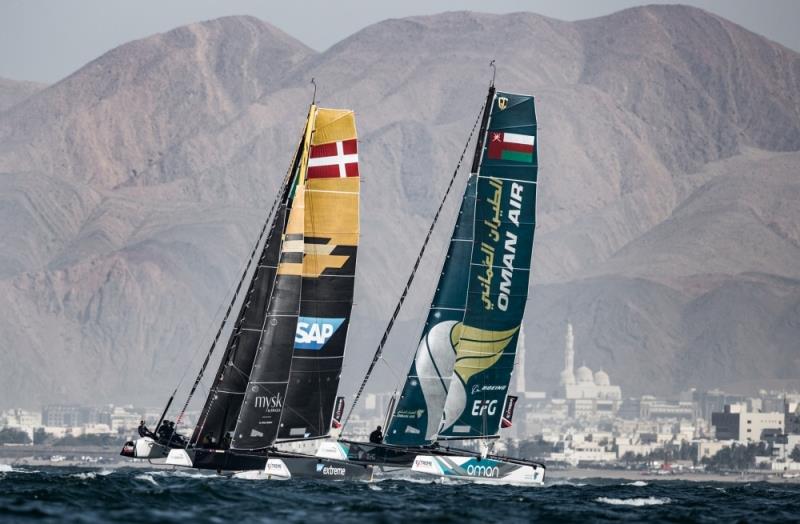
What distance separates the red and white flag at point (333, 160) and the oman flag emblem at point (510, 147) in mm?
6189

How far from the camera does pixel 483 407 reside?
75188mm

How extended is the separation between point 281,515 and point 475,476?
22.5m

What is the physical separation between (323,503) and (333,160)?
1689cm

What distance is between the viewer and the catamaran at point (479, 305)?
2894 inches

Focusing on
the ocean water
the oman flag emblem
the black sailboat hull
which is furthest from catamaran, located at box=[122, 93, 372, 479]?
the oman flag emblem

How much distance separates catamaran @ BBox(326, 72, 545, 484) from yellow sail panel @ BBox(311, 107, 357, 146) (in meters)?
5.68

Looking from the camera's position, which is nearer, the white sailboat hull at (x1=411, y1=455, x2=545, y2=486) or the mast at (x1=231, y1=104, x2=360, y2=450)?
the mast at (x1=231, y1=104, x2=360, y2=450)

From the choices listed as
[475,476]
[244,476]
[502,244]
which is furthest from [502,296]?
[244,476]

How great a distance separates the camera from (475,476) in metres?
72.5

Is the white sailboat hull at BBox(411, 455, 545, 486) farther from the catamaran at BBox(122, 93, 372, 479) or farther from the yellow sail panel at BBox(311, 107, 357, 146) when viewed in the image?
the yellow sail panel at BBox(311, 107, 357, 146)

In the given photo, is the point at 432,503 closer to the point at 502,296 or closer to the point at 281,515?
the point at 281,515

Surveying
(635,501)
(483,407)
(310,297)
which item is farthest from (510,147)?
(635,501)

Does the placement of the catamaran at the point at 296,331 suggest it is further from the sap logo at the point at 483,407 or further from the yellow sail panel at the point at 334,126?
the sap logo at the point at 483,407

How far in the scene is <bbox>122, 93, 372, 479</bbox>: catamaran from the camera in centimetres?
6931
